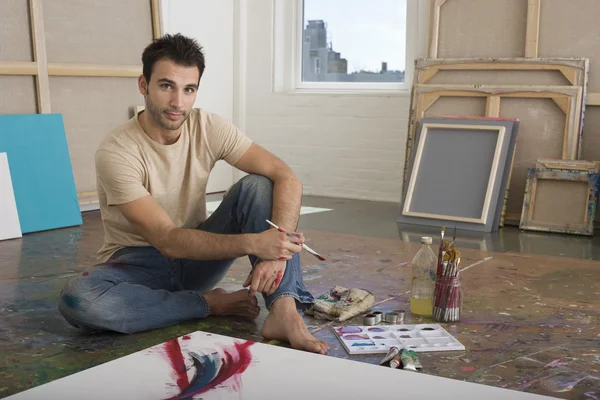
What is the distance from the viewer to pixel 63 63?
17.9ft

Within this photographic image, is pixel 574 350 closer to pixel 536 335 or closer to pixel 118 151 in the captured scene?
pixel 536 335

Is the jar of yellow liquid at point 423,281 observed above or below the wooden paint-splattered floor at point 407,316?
above

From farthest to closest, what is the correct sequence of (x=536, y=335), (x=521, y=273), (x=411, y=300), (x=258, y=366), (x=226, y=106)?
1. (x=226, y=106)
2. (x=521, y=273)
3. (x=411, y=300)
4. (x=536, y=335)
5. (x=258, y=366)

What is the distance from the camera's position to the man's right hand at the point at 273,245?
2490 millimetres

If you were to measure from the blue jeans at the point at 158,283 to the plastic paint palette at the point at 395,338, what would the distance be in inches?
9.1

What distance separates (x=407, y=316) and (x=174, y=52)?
1333 millimetres

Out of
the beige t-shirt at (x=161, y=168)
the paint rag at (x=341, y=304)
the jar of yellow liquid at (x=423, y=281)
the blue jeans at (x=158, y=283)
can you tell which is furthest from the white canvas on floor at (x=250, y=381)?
the jar of yellow liquid at (x=423, y=281)

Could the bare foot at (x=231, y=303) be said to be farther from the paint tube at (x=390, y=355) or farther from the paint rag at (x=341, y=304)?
the paint tube at (x=390, y=355)

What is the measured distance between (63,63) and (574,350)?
4132 mm

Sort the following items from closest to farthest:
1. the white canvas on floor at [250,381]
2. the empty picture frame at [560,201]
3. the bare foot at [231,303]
→ the white canvas on floor at [250,381], the bare foot at [231,303], the empty picture frame at [560,201]

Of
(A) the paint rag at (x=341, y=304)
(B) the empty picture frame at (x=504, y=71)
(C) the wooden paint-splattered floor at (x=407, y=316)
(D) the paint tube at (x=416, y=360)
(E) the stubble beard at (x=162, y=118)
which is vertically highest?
(B) the empty picture frame at (x=504, y=71)

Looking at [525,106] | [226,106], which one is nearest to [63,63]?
[226,106]

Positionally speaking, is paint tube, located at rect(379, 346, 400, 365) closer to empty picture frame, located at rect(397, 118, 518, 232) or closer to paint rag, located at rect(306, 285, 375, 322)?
paint rag, located at rect(306, 285, 375, 322)

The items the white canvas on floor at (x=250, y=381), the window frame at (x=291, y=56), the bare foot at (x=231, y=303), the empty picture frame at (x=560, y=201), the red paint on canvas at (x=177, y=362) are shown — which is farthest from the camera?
the window frame at (x=291, y=56)
